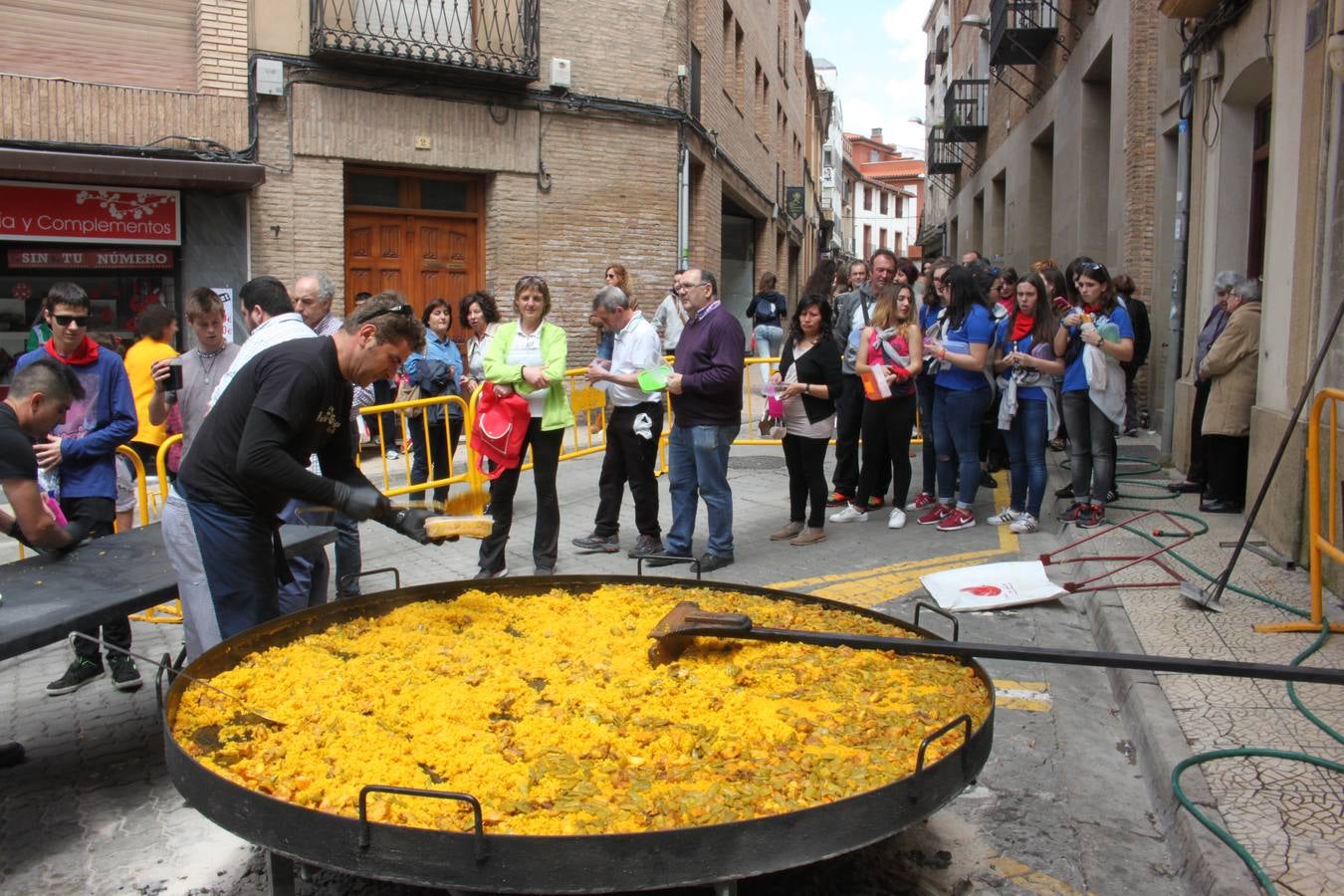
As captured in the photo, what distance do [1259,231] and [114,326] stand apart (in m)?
12.5

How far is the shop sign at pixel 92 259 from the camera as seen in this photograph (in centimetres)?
1250

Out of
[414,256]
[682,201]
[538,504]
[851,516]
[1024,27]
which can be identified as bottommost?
[851,516]

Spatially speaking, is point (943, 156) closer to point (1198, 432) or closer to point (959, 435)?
point (1198, 432)

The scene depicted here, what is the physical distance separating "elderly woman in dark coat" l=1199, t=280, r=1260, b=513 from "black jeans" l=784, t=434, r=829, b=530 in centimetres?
301

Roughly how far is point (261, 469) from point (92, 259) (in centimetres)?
1075

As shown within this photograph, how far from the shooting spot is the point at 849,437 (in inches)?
386

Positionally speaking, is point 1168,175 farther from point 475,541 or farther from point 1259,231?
point 475,541

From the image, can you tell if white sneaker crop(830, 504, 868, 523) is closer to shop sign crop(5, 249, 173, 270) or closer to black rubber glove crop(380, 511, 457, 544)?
black rubber glove crop(380, 511, 457, 544)

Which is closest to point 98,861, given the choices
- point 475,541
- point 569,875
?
point 569,875

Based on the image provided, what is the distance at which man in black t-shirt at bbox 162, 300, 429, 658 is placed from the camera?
3.86 m

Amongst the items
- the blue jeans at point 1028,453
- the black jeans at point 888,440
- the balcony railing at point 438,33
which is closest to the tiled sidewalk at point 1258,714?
the blue jeans at point 1028,453

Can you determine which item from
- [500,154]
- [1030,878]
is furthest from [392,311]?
[500,154]

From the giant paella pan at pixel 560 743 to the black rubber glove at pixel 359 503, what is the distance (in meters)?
0.41

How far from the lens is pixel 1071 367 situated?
8.47 meters
